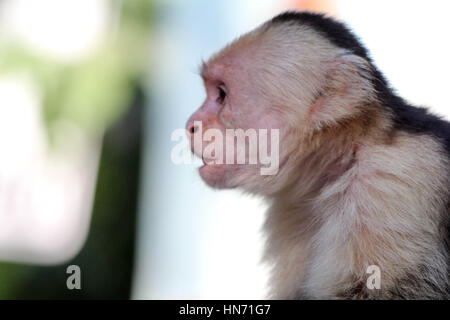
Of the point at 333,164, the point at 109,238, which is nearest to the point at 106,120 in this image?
the point at 109,238

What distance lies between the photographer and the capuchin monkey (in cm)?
192

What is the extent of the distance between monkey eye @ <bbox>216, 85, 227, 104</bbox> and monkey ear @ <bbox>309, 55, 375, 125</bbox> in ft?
1.17

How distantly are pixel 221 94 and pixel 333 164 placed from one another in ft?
1.71

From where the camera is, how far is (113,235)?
4695 millimetres

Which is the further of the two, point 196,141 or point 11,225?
point 11,225

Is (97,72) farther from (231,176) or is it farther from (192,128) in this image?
(231,176)

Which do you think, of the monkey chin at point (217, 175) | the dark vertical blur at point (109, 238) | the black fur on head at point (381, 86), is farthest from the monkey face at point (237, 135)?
the dark vertical blur at point (109, 238)

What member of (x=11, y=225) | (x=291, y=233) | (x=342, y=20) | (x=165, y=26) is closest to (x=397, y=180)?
(x=291, y=233)

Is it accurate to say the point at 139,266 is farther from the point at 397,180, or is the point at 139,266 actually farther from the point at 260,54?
the point at 397,180

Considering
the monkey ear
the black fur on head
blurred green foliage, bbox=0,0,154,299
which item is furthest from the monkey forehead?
blurred green foliage, bbox=0,0,154,299

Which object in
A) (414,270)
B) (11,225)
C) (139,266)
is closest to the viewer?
(414,270)

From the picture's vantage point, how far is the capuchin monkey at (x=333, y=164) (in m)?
1.92

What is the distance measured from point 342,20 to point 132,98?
271 centimetres

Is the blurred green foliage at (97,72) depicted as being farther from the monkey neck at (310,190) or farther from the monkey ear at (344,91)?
the monkey ear at (344,91)
